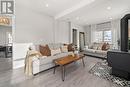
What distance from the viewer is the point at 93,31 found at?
343 inches

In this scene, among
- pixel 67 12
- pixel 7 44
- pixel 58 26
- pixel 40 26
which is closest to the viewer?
pixel 67 12

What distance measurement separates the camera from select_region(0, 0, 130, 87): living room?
274cm

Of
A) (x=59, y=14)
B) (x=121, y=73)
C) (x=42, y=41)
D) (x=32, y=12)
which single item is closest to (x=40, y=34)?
(x=42, y=41)

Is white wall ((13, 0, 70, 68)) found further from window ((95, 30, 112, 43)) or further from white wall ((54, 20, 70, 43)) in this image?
window ((95, 30, 112, 43))

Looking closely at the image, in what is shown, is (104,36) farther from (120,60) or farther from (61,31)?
(120,60)

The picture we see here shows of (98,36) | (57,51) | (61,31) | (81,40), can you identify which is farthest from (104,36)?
(57,51)

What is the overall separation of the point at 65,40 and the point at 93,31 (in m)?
3.22

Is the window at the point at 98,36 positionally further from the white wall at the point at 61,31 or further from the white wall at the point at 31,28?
the white wall at the point at 31,28

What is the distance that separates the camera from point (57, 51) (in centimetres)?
462

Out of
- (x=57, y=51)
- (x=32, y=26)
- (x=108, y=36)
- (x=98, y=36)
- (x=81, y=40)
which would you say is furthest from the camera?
(x=81, y=40)

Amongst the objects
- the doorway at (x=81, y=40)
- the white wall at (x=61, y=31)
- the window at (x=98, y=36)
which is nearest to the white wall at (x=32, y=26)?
the white wall at (x=61, y=31)

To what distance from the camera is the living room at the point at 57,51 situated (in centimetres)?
274

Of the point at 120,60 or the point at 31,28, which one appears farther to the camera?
the point at 31,28

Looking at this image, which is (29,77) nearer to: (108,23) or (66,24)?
(66,24)
